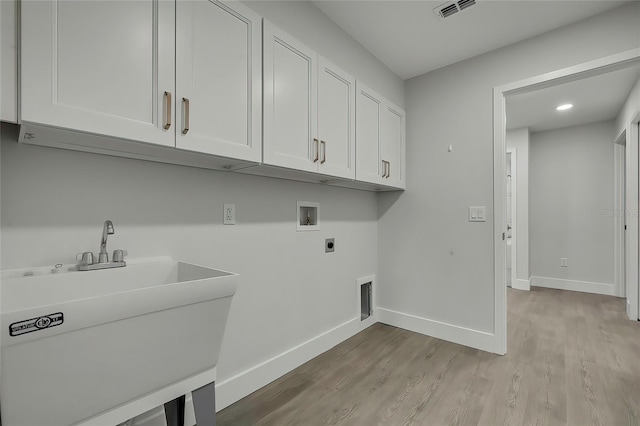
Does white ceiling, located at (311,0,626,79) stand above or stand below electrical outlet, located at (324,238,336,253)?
above

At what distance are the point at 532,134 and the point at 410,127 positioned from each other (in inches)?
128

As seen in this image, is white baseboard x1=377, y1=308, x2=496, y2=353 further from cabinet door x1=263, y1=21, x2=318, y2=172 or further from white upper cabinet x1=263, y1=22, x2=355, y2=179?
cabinet door x1=263, y1=21, x2=318, y2=172

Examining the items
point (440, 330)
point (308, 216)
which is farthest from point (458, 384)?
point (308, 216)

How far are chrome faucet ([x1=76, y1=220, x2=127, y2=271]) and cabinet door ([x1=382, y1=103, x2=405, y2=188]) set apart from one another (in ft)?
6.65

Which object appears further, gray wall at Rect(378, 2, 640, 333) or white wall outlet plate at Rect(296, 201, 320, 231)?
gray wall at Rect(378, 2, 640, 333)

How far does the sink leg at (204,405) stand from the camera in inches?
43.8

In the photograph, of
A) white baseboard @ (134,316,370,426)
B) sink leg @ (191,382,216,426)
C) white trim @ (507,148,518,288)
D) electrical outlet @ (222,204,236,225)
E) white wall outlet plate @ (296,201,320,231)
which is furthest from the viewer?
white trim @ (507,148,518,288)

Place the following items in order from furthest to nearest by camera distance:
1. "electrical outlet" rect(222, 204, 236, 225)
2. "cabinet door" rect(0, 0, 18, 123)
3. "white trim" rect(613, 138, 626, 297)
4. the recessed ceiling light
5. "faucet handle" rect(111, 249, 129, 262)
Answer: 1. "white trim" rect(613, 138, 626, 297)
2. the recessed ceiling light
3. "electrical outlet" rect(222, 204, 236, 225)
4. "faucet handle" rect(111, 249, 129, 262)
5. "cabinet door" rect(0, 0, 18, 123)

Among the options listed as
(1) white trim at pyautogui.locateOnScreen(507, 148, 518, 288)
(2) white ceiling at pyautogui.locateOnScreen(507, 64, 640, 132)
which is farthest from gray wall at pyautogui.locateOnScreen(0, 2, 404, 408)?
(1) white trim at pyautogui.locateOnScreen(507, 148, 518, 288)

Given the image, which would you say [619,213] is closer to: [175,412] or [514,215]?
[514,215]

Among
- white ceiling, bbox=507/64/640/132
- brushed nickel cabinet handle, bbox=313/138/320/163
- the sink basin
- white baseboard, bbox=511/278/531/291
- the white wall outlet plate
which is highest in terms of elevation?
white ceiling, bbox=507/64/640/132

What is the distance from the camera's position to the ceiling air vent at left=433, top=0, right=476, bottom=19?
1.98 meters

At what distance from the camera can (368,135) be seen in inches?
96.3

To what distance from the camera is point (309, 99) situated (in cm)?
187
